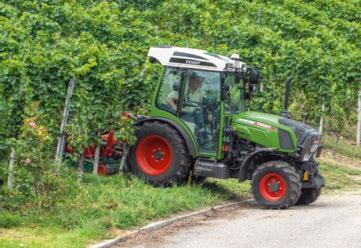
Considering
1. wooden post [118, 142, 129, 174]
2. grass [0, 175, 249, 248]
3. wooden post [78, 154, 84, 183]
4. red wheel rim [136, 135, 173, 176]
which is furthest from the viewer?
wooden post [118, 142, 129, 174]

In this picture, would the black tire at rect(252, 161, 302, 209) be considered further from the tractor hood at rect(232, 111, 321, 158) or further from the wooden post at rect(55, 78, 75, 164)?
the wooden post at rect(55, 78, 75, 164)

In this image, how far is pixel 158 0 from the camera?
2827 centimetres

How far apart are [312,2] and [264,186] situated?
20629 millimetres

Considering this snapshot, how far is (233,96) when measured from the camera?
15.7 metres

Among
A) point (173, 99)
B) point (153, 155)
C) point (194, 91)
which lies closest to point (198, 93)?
point (194, 91)

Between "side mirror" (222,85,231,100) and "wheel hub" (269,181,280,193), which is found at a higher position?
"side mirror" (222,85,231,100)

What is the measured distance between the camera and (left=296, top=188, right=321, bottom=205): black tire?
15.6 m

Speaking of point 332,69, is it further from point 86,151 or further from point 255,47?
point 86,151

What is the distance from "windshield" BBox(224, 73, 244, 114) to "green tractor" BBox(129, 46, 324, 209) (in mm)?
20

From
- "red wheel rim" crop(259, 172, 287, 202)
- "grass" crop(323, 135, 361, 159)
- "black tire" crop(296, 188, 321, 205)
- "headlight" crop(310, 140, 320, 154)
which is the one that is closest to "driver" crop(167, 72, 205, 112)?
"red wheel rim" crop(259, 172, 287, 202)

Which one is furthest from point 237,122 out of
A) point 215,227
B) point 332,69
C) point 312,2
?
point 312,2

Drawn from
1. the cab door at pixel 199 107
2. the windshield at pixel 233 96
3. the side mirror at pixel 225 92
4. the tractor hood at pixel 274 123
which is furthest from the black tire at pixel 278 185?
the side mirror at pixel 225 92

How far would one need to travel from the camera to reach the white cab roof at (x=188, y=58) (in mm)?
15047

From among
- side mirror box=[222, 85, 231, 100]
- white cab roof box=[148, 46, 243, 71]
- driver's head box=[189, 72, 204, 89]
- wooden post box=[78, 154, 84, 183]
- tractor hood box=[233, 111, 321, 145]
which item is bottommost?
wooden post box=[78, 154, 84, 183]
